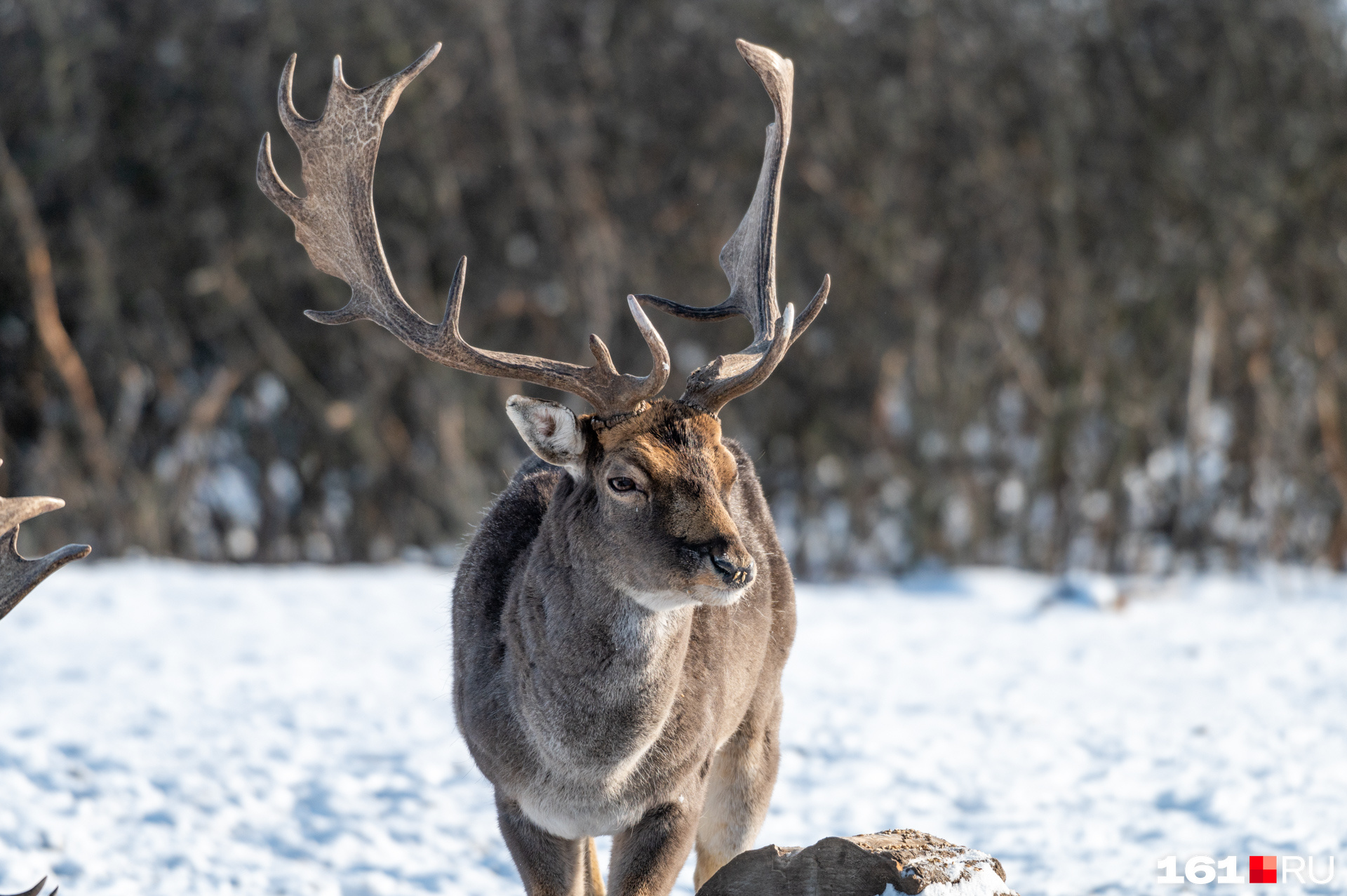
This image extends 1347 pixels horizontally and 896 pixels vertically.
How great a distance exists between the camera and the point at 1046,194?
409 inches

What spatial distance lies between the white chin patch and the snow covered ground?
5.56 feet

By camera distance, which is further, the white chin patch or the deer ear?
the deer ear

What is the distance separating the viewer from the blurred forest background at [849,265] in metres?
9.94

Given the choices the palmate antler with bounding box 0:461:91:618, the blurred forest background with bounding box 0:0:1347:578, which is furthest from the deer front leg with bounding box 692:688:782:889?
the blurred forest background with bounding box 0:0:1347:578

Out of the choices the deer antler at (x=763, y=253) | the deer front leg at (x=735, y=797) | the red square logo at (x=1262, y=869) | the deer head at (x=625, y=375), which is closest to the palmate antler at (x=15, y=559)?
the deer head at (x=625, y=375)

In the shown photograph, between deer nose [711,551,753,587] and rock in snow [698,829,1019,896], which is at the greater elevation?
deer nose [711,551,753,587]

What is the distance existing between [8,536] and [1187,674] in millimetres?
6083

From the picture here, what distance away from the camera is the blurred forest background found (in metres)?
9.94

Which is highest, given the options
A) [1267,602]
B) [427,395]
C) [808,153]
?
[808,153]

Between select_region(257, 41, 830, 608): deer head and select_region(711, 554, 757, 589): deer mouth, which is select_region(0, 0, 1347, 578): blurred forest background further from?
select_region(711, 554, 757, 589): deer mouth

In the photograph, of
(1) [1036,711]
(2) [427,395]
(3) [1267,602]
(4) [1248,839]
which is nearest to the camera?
(4) [1248,839]

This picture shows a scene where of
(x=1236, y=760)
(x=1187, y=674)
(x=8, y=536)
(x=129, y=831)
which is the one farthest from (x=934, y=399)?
(x=8, y=536)

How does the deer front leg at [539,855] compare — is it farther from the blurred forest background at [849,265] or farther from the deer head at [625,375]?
the blurred forest background at [849,265]

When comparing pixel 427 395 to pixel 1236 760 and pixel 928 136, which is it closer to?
pixel 928 136
